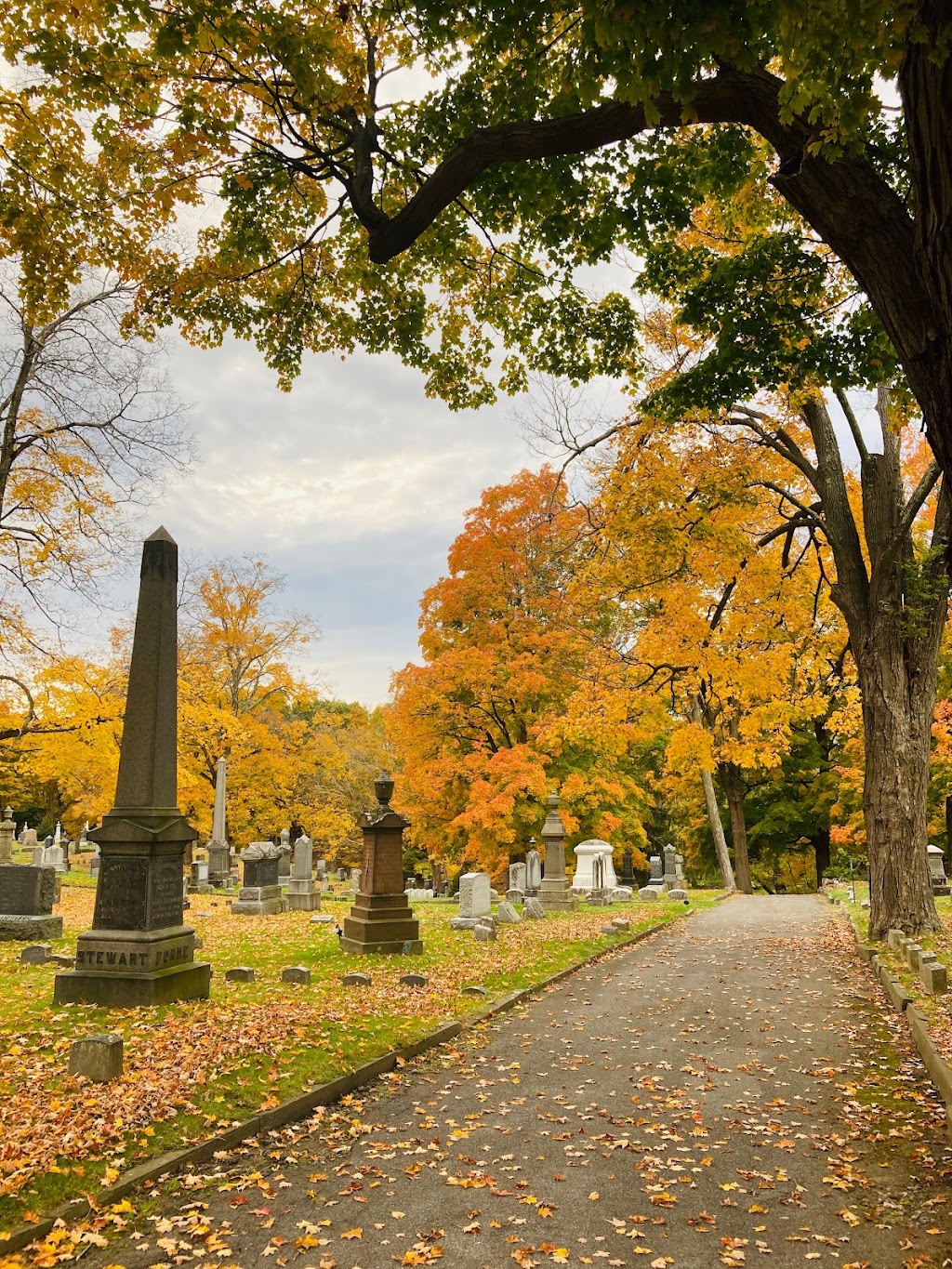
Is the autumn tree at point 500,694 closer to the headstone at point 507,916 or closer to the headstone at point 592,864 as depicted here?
the headstone at point 592,864

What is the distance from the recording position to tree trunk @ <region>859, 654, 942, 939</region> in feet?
36.1

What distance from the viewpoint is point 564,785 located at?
20.9 metres

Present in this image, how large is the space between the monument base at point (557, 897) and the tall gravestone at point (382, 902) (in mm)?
7147

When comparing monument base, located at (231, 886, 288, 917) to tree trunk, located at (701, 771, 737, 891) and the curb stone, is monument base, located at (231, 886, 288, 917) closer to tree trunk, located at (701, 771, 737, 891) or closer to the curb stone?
the curb stone

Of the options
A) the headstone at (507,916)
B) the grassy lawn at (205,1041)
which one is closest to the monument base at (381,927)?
the grassy lawn at (205,1041)

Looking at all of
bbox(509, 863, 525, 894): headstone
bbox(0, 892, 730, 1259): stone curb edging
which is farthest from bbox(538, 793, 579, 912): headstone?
bbox(0, 892, 730, 1259): stone curb edging

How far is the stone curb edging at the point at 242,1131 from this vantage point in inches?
144

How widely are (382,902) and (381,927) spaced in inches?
15.6

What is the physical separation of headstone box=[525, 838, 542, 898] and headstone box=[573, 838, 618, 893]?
1344 mm

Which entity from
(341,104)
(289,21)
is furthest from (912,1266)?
(289,21)

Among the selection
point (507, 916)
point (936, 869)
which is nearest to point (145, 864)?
point (507, 916)

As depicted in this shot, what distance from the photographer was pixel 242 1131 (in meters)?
4.91

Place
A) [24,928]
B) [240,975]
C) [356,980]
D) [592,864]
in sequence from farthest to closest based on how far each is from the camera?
[592,864] → [24,928] → [356,980] → [240,975]

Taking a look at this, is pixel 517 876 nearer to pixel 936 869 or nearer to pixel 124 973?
pixel 936 869
